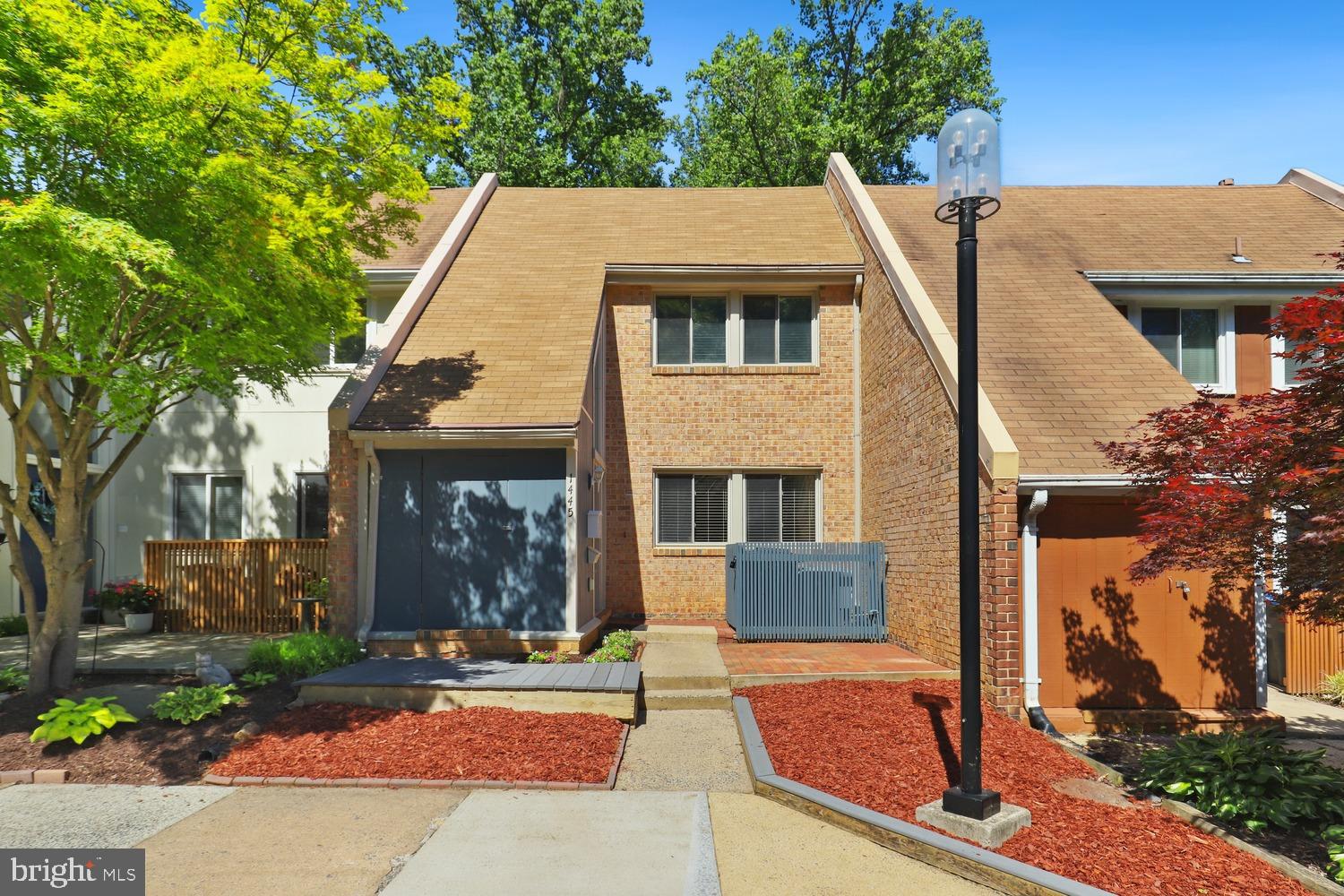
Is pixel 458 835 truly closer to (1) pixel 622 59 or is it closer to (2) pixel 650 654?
(2) pixel 650 654

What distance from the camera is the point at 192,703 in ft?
26.1

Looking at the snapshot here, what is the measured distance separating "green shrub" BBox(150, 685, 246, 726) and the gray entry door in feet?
8.22

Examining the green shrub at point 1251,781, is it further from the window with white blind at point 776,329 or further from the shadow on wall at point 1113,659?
the window with white blind at point 776,329

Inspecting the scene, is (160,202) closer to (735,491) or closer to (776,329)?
(735,491)

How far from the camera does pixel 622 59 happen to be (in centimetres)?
3027

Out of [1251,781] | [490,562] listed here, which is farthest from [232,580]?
[1251,781]

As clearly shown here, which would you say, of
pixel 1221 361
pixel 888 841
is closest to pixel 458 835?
pixel 888 841

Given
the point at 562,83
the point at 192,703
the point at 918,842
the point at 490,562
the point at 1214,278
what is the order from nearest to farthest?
the point at 918,842
the point at 192,703
the point at 490,562
the point at 1214,278
the point at 562,83

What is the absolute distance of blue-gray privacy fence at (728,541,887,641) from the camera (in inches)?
477

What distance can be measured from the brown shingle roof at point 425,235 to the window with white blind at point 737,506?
606 centimetres

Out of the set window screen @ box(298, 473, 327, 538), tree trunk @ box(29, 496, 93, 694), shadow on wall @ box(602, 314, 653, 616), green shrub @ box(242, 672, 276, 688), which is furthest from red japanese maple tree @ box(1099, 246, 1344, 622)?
window screen @ box(298, 473, 327, 538)

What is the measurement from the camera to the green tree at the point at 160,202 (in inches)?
255

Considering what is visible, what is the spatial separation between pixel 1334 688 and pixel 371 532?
1252 centimetres

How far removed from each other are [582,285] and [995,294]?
261 inches
